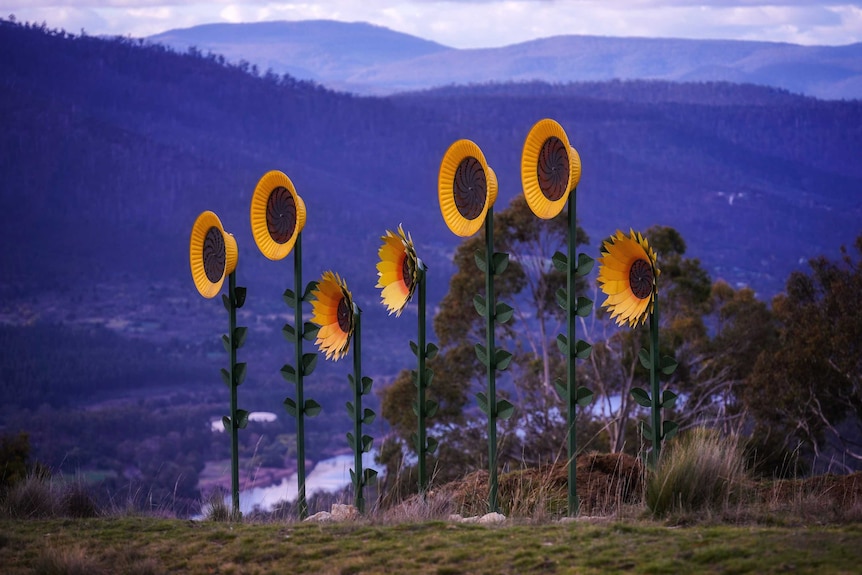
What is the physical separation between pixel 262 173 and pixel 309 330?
340 feet

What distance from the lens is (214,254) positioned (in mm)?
9609

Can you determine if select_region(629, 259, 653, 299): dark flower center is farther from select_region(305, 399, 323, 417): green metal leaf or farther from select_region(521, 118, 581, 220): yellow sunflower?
select_region(305, 399, 323, 417): green metal leaf

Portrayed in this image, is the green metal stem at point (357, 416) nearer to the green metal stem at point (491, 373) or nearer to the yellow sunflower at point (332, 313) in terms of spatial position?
the yellow sunflower at point (332, 313)

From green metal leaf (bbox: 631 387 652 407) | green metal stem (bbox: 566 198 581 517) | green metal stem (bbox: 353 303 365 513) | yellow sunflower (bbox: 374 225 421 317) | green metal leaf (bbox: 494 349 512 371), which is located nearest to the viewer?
green metal stem (bbox: 566 198 581 517)

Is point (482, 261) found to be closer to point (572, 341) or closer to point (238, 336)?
point (572, 341)

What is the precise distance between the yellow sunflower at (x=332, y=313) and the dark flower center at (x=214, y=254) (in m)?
0.83

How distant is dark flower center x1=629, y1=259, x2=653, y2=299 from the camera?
8391 mm

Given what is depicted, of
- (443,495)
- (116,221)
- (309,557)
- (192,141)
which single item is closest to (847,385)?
(443,495)

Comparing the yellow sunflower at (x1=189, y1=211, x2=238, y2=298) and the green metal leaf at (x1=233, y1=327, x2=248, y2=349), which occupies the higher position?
the yellow sunflower at (x1=189, y1=211, x2=238, y2=298)

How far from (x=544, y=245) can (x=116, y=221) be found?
77.6 m

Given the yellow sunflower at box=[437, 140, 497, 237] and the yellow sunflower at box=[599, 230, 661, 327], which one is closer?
the yellow sunflower at box=[599, 230, 661, 327]

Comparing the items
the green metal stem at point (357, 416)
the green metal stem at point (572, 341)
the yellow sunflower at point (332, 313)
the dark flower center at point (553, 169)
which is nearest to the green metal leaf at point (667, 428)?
the green metal stem at point (572, 341)

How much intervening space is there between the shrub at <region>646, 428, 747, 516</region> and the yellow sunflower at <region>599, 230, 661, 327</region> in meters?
1.23

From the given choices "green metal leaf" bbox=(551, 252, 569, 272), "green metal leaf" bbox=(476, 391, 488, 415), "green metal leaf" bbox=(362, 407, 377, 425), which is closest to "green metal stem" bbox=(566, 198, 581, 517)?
"green metal leaf" bbox=(551, 252, 569, 272)
